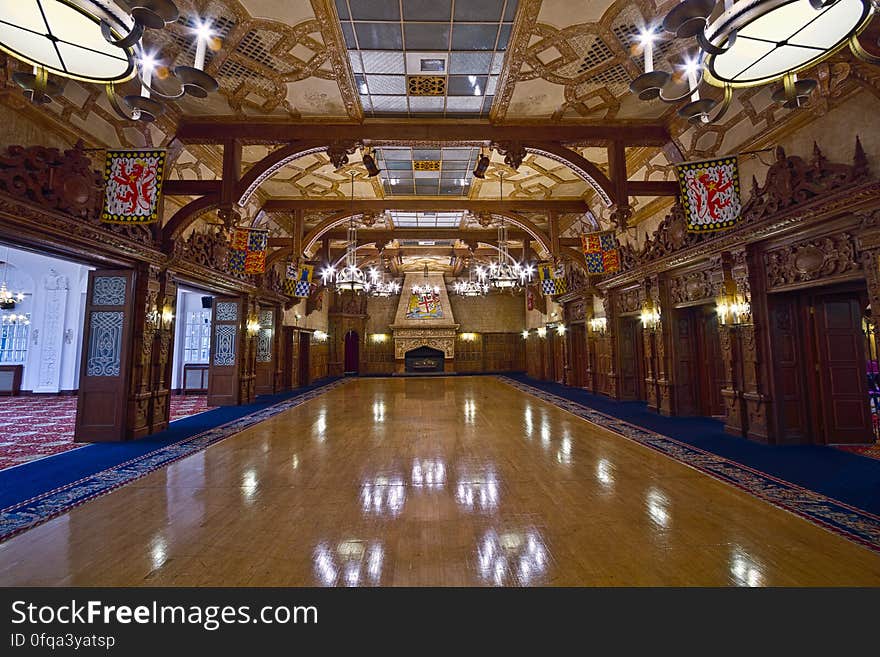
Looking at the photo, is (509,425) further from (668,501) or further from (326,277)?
(326,277)

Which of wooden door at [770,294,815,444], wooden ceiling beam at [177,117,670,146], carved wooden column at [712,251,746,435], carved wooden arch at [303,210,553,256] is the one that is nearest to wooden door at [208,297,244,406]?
carved wooden arch at [303,210,553,256]

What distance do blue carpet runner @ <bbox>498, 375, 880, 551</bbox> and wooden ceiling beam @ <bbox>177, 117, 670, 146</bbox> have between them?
493 cm

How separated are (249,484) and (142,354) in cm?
379

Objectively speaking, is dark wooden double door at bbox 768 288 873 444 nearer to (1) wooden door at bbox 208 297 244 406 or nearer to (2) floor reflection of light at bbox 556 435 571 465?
(2) floor reflection of light at bbox 556 435 571 465

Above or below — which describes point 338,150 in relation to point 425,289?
below

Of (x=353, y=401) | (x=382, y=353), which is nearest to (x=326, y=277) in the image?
(x=353, y=401)

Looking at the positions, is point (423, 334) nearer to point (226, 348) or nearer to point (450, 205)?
point (450, 205)

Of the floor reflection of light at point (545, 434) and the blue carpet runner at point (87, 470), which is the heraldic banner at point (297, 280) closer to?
the blue carpet runner at point (87, 470)

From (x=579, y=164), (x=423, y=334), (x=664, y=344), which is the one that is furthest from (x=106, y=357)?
(x=423, y=334)

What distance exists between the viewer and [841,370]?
215 inches

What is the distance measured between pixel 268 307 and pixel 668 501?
37.0 ft

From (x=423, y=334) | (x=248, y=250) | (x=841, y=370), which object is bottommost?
(x=841, y=370)

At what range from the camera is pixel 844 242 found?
176 inches

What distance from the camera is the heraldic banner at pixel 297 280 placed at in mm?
10750
